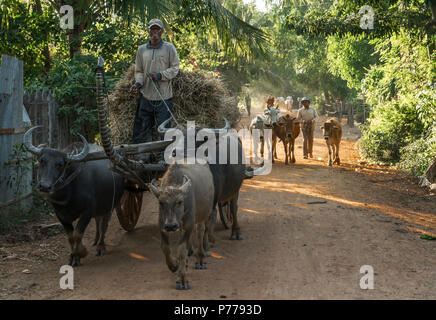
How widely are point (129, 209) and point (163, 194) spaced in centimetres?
286

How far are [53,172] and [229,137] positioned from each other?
2807 millimetres

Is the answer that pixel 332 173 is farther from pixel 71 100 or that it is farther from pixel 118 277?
pixel 118 277

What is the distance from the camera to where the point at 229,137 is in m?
7.70

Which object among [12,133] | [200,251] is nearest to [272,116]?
[12,133]

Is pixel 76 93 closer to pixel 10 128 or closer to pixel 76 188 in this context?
pixel 10 128

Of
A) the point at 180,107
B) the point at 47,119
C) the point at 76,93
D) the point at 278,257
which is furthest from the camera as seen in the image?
the point at 76,93

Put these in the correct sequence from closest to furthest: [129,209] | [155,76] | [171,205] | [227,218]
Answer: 1. [171,205]
2. [155,76]
3. [129,209]
4. [227,218]

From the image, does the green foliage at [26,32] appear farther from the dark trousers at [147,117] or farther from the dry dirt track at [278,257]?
the dark trousers at [147,117]

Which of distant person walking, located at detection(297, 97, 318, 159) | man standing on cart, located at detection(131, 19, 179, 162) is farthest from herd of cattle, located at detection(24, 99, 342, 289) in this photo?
distant person walking, located at detection(297, 97, 318, 159)

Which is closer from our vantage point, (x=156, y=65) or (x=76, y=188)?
(x=76, y=188)

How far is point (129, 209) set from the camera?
26.3 feet

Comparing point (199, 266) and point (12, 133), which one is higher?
point (12, 133)

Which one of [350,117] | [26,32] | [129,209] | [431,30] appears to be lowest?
[129,209]

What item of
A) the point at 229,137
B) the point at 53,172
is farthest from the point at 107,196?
the point at 229,137
